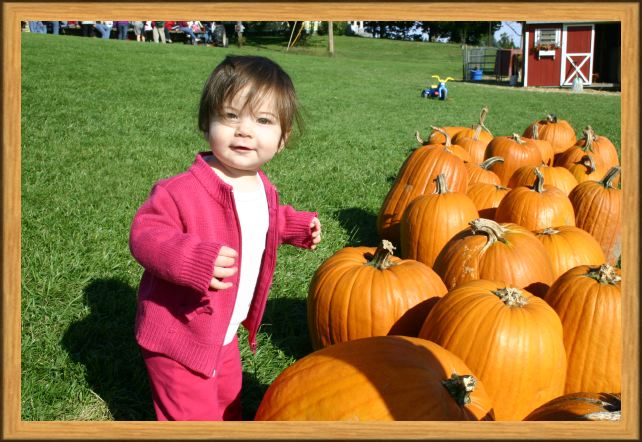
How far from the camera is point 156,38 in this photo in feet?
101

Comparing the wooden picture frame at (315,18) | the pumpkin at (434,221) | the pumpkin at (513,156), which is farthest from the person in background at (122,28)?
the wooden picture frame at (315,18)

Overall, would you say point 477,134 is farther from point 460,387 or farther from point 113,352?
point 460,387

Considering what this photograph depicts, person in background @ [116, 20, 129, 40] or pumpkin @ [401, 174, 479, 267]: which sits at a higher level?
person in background @ [116, 20, 129, 40]

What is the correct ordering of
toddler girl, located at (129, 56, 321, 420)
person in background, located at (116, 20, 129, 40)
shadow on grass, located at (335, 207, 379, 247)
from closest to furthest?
toddler girl, located at (129, 56, 321, 420) < shadow on grass, located at (335, 207, 379, 247) < person in background, located at (116, 20, 129, 40)

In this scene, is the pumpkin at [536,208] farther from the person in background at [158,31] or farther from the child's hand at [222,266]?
the person in background at [158,31]

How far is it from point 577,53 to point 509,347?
1094 inches

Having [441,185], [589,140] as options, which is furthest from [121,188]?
[589,140]

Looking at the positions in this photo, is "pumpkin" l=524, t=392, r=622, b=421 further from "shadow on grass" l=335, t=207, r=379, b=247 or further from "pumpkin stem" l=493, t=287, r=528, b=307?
"shadow on grass" l=335, t=207, r=379, b=247

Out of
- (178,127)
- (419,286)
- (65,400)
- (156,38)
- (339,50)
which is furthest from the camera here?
(339,50)

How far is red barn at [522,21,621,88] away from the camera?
86.4 ft

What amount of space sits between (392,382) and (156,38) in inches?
1257

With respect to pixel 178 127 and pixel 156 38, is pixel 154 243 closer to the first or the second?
pixel 178 127

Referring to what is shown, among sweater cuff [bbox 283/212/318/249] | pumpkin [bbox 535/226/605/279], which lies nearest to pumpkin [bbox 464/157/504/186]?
pumpkin [bbox 535/226/605/279]

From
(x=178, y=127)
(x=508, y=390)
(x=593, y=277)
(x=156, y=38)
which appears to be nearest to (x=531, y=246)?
(x=593, y=277)
